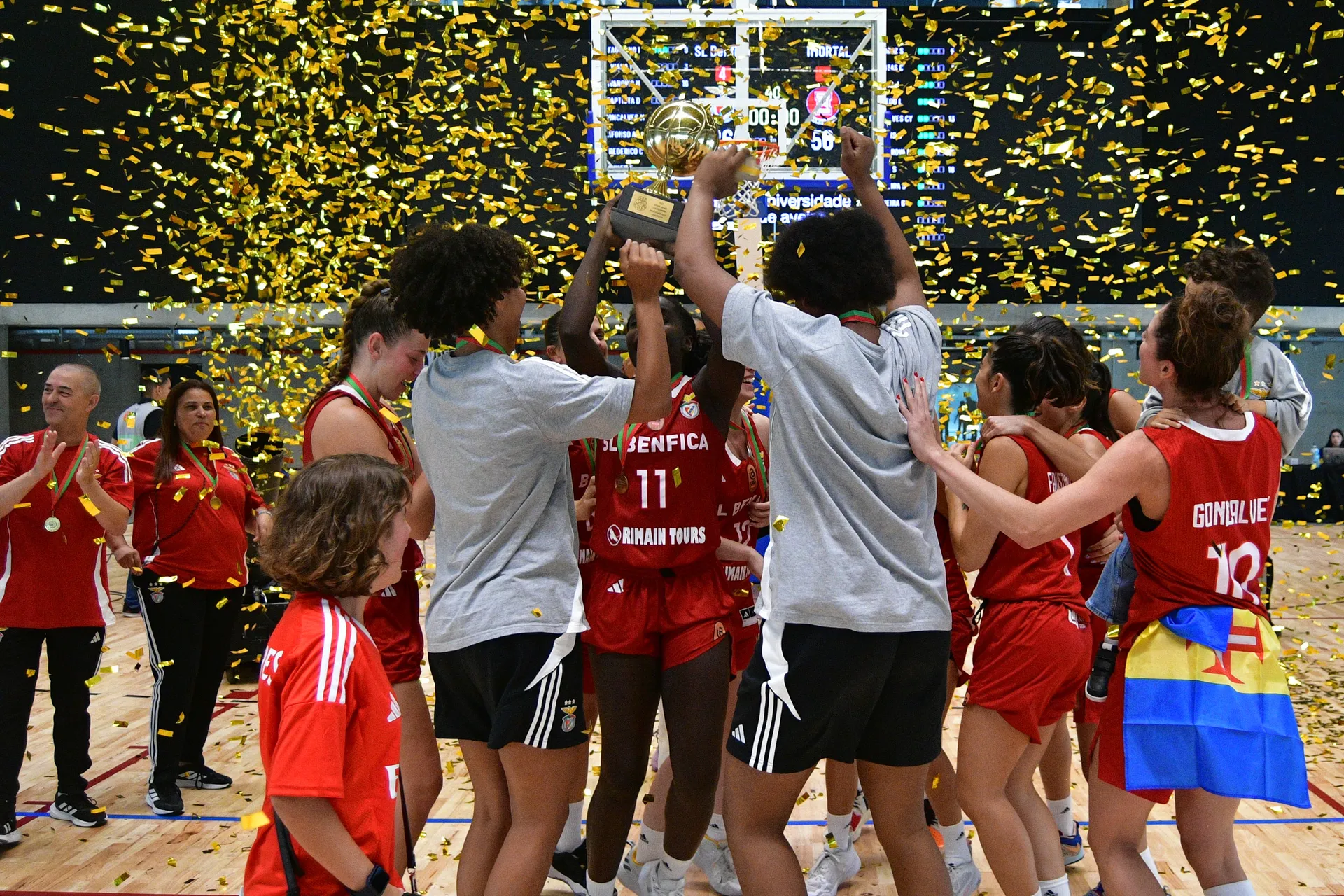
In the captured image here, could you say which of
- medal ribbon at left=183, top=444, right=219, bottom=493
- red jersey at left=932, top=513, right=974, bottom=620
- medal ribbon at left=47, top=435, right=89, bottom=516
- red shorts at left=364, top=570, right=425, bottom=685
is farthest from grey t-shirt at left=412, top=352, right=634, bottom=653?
medal ribbon at left=183, top=444, right=219, bottom=493

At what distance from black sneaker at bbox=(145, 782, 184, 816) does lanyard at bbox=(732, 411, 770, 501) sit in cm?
282

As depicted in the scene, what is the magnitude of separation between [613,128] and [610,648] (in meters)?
3.84

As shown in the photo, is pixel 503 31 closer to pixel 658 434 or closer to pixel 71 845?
pixel 658 434

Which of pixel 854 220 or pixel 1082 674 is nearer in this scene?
pixel 854 220

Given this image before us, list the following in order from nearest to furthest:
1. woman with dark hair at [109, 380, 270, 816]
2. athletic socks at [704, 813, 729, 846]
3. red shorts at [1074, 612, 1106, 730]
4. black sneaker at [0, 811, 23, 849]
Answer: red shorts at [1074, 612, 1106, 730] < athletic socks at [704, 813, 729, 846] < black sneaker at [0, 811, 23, 849] < woman with dark hair at [109, 380, 270, 816]

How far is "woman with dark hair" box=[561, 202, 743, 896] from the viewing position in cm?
277

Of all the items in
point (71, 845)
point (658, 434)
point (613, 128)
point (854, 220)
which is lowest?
point (71, 845)

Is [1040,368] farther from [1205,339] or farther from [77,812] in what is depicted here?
[77,812]

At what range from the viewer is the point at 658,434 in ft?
9.35

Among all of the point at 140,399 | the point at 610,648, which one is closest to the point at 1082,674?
the point at 610,648

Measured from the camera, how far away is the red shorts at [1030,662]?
2775 millimetres

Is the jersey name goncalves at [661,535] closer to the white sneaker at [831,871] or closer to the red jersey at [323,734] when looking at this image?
the red jersey at [323,734]

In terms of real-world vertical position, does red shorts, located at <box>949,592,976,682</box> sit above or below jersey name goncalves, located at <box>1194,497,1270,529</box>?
below

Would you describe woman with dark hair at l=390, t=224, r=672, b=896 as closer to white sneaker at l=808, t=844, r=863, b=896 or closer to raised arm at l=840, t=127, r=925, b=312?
raised arm at l=840, t=127, r=925, b=312
